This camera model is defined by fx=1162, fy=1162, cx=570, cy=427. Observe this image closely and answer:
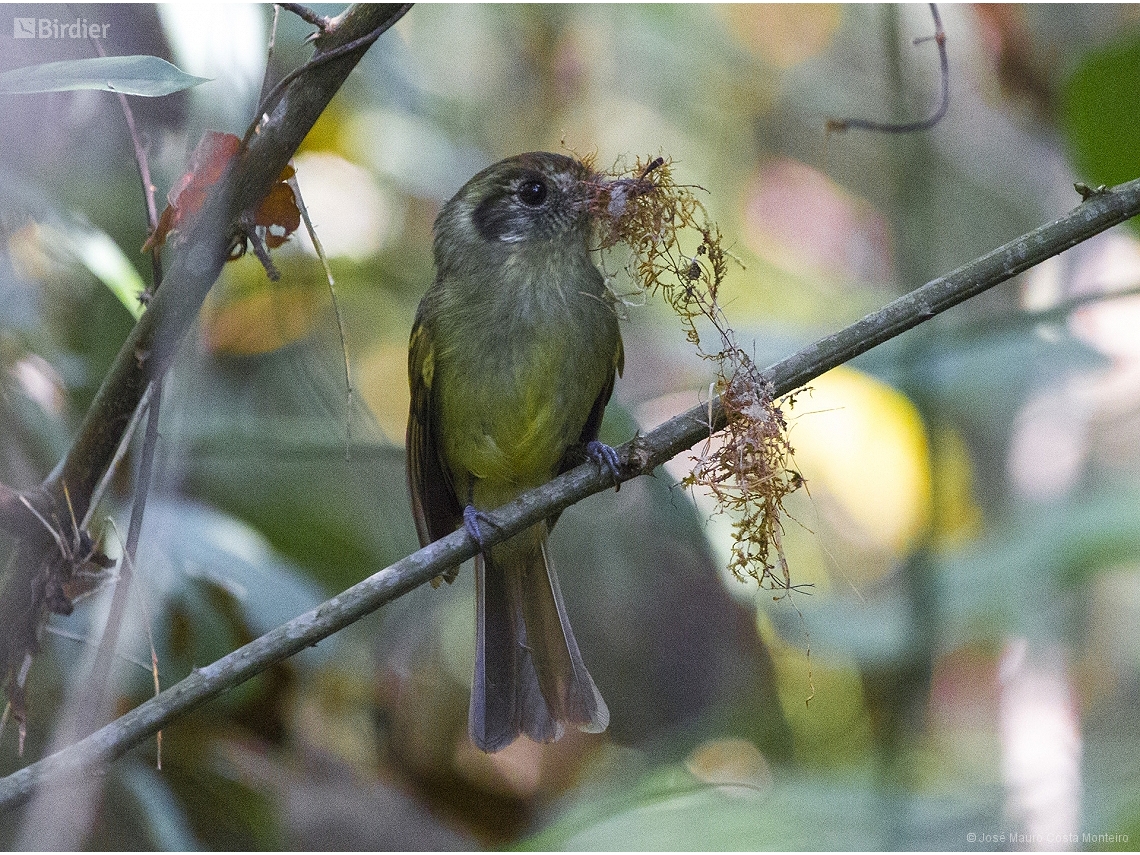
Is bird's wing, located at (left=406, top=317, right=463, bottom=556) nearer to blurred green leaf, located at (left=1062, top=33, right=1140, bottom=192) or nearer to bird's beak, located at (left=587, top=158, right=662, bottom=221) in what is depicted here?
bird's beak, located at (left=587, top=158, right=662, bottom=221)

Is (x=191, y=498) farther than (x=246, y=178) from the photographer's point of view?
Yes

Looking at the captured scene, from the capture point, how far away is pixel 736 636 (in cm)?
266

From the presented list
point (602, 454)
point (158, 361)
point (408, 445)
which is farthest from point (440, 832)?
point (158, 361)

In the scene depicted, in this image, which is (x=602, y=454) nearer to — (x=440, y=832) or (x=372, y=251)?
(x=440, y=832)

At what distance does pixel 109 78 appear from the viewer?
1.29 metres

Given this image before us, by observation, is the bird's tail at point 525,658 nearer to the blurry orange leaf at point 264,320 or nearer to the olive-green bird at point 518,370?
the olive-green bird at point 518,370

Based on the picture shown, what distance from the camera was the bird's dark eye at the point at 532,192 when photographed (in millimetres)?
2105

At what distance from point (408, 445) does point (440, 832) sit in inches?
31.1

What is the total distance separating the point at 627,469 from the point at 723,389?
19cm

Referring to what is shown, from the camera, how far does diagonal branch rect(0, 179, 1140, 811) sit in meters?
1.43

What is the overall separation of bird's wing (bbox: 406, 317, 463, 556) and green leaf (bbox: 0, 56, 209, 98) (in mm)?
926

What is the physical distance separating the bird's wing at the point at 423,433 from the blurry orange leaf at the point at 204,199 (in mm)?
617

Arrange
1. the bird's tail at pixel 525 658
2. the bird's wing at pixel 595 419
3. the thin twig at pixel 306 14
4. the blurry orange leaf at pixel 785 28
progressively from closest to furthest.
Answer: the thin twig at pixel 306 14, the bird's tail at pixel 525 658, the bird's wing at pixel 595 419, the blurry orange leaf at pixel 785 28

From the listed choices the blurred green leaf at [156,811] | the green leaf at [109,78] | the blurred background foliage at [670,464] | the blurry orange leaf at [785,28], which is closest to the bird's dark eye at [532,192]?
the blurred background foliage at [670,464]
